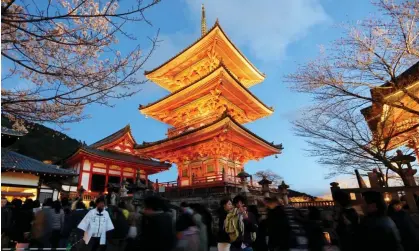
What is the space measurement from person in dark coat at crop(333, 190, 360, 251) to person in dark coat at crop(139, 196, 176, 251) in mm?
2485

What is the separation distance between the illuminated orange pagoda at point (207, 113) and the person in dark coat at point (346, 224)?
10.4m

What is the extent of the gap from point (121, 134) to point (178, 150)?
42.7 ft

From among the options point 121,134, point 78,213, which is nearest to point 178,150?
point 78,213

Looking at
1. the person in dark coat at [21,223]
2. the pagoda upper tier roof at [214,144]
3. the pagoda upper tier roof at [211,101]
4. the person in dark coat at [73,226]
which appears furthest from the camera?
the pagoda upper tier roof at [211,101]

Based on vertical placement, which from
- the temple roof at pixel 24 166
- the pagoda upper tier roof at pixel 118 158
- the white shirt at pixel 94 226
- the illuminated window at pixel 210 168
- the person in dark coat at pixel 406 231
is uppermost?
the pagoda upper tier roof at pixel 118 158

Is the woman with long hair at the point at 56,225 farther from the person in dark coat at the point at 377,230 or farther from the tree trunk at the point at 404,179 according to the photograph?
the tree trunk at the point at 404,179

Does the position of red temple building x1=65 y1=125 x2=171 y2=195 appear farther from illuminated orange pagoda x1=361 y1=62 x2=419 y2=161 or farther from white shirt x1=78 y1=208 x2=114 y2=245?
illuminated orange pagoda x1=361 y1=62 x2=419 y2=161

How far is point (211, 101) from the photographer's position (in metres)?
17.9

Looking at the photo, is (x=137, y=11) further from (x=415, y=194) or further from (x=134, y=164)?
(x=134, y=164)

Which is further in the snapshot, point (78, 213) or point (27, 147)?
point (27, 147)

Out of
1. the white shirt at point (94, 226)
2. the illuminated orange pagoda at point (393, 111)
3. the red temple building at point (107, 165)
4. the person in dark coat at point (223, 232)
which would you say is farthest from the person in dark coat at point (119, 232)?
the red temple building at point (107, 165)

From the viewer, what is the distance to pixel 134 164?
24562 millimetres

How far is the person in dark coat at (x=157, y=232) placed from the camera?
3.11 metres

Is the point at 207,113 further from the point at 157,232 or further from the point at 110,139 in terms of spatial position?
the point at 157,232
